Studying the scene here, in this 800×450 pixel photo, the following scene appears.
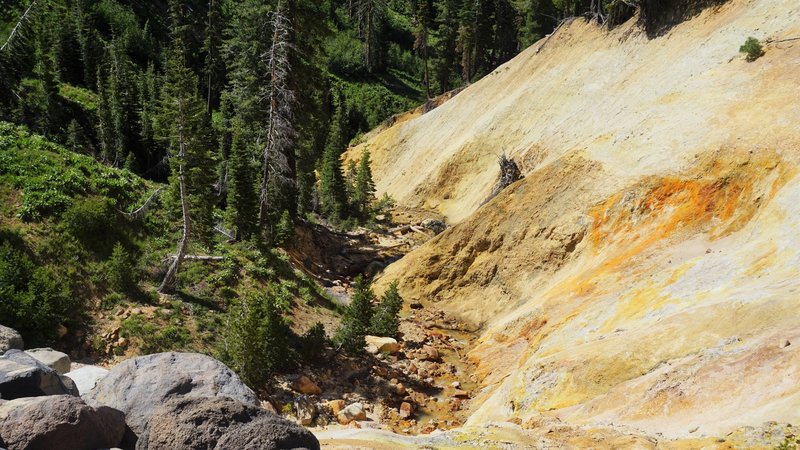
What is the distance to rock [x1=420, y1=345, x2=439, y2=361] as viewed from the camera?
20938mm

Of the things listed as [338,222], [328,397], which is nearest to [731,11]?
[338,222]

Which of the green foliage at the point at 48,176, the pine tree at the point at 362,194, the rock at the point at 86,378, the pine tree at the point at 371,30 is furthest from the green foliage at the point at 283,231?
the pine tree at the point at 371,30

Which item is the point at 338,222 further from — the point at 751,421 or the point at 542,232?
the point at 751,421

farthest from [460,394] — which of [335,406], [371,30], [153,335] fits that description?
[371,30]

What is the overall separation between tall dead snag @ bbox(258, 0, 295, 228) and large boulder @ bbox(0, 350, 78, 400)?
17.8 meters

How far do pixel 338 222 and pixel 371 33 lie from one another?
53.5 m

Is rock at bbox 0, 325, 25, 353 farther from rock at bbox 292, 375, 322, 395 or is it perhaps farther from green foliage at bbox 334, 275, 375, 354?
green foliage at bbox 334, 275, 375, 354

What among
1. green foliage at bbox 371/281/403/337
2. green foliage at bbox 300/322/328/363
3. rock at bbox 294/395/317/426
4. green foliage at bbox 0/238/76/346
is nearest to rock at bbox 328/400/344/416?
rock at bbox 294/395/317/426

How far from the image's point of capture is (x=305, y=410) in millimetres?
16078

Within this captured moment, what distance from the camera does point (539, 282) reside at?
22.6 meters

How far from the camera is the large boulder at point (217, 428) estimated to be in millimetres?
7297

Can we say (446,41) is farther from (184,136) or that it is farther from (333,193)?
(184,136)

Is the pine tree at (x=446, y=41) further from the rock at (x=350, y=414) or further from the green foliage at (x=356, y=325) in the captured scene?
the rock at (x=350, y=414)

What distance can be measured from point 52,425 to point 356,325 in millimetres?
13397
